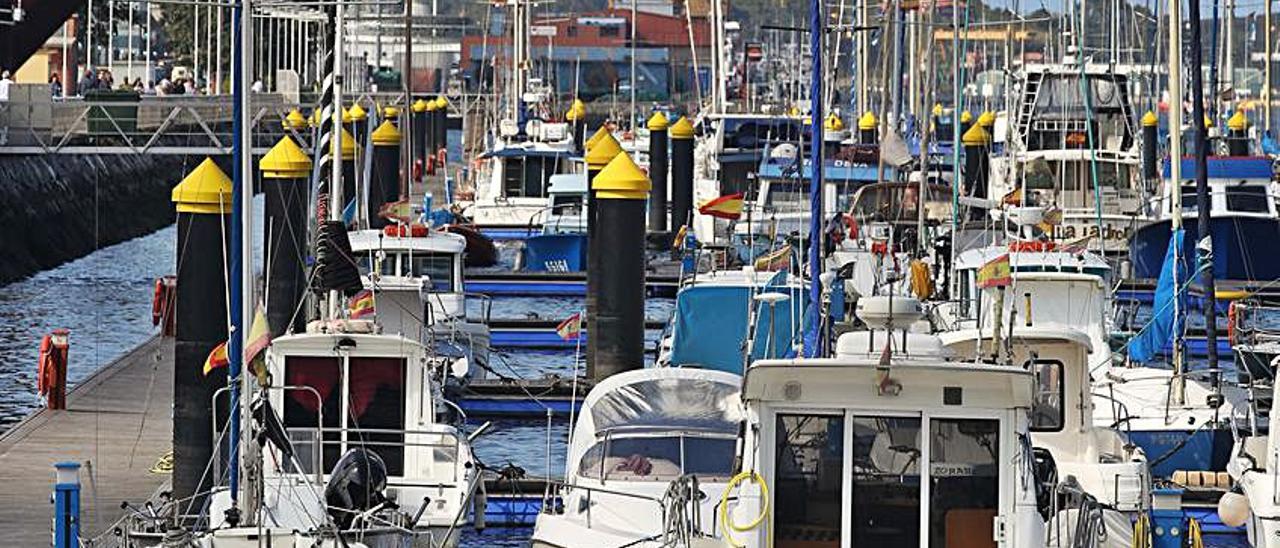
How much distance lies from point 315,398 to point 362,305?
13.0 feet

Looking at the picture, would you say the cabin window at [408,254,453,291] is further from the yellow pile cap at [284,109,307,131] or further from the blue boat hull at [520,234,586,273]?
the yellow pile cap at [284,109,307,131]

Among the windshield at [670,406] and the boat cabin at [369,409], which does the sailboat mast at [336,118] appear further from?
the windshield at [670,406]

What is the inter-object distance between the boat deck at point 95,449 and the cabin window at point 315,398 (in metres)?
1.03

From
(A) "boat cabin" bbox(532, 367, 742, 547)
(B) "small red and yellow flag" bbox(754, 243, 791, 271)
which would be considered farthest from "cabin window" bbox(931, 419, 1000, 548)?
(B) "small red and yellow flag" bbox(754, 243, 791, 271)

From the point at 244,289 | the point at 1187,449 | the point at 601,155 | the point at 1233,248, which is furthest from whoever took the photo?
the point at 1233,248

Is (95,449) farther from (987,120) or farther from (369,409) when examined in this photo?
(987,120)

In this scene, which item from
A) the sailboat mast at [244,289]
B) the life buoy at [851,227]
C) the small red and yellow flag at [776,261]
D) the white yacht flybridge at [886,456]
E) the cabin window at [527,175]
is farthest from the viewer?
the cabin window at [527,175]

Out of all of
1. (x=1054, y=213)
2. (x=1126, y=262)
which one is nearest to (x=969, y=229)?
(x=1126, y=262)

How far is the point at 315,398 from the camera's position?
19.5 metres

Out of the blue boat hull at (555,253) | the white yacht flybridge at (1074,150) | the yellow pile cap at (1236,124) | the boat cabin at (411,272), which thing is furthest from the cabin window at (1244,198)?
the yellow pile cap at (1236,124)

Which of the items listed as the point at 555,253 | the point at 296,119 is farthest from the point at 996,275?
the point at 296,119

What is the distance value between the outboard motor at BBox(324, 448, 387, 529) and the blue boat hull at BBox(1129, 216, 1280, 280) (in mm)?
22677

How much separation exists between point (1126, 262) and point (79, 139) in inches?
890

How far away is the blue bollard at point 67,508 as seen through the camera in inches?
642
